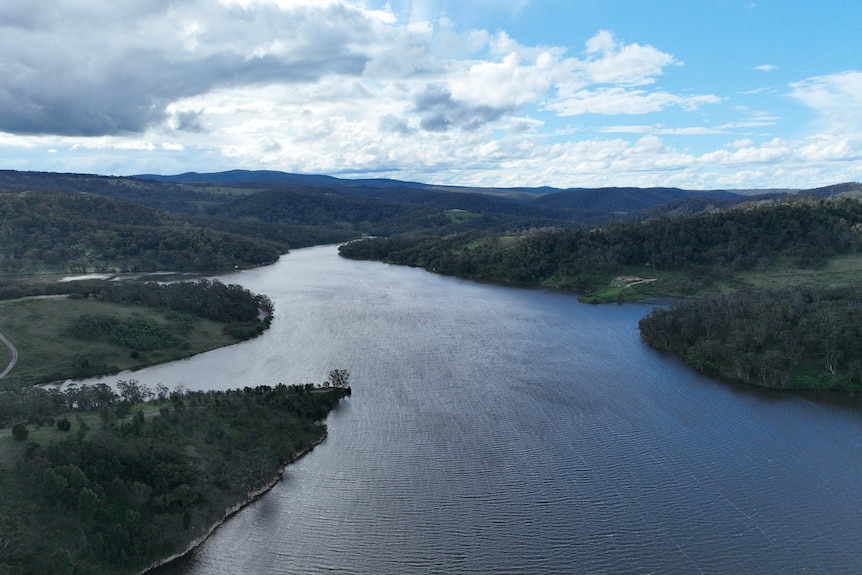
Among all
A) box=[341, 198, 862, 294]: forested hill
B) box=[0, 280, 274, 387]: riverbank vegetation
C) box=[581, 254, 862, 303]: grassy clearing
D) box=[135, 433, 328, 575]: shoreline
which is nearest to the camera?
box=[135, 433, 328, 575]: shoreline

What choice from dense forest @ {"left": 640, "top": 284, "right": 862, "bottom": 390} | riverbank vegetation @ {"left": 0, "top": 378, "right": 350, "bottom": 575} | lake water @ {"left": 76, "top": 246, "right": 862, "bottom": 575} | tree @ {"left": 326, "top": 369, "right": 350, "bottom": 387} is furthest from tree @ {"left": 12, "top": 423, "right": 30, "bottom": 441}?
dense forest @ {"left": 640, "top": 284, "right": 862, "bottom": 390}

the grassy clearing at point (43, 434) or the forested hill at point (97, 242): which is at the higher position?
the forested hill at point (97, 242)

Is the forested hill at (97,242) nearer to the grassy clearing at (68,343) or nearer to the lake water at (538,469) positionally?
the grassy clearing at (68,343)

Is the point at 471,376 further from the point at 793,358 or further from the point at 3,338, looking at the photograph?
the point at 3,338

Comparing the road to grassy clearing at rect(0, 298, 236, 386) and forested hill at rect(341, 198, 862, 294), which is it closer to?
grassy clearing at rect(0, 298, 236, 386)

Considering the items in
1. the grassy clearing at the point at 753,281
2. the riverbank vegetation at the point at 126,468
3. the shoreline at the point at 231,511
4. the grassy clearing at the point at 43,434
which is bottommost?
the shoreline at the point at 231,511

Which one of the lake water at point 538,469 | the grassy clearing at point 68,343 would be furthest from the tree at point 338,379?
the grassy clearing at point 68,343

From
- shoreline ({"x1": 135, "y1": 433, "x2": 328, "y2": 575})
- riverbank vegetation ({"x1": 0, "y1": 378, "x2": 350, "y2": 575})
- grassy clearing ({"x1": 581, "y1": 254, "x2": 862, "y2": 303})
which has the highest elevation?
grassy clearing ({"x1": 581, "y1": 254, "x2": 862, "y2": 303})

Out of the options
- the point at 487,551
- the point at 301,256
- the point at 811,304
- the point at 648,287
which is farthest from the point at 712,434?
the point at 301,256
